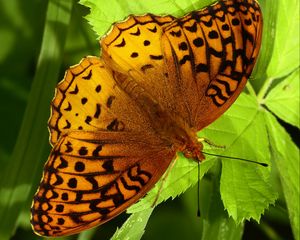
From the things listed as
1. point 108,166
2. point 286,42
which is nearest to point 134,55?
point 108,166

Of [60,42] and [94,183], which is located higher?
[60,42]

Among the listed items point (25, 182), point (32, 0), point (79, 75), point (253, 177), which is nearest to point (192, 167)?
point (253, 177)

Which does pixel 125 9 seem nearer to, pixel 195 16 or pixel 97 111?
pixel 195 16

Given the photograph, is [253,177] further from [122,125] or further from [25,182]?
[25,182]

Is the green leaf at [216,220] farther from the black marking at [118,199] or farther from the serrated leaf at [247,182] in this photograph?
the black marking at [118,199]

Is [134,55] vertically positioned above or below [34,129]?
above

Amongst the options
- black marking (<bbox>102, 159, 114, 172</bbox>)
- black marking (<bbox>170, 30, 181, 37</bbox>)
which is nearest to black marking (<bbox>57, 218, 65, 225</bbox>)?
black marking (<bbox>102, 159, 114, 172</bbox>)

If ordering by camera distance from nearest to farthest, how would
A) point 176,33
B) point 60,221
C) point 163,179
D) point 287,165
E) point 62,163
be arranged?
point 60,221 < point 62,163 < point 163,179 < point 176,33 < point 287,165

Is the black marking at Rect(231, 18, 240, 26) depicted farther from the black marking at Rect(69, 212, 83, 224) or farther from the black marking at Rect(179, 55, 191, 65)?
→ the black marking at Rect(69, 212, 83, 224)
